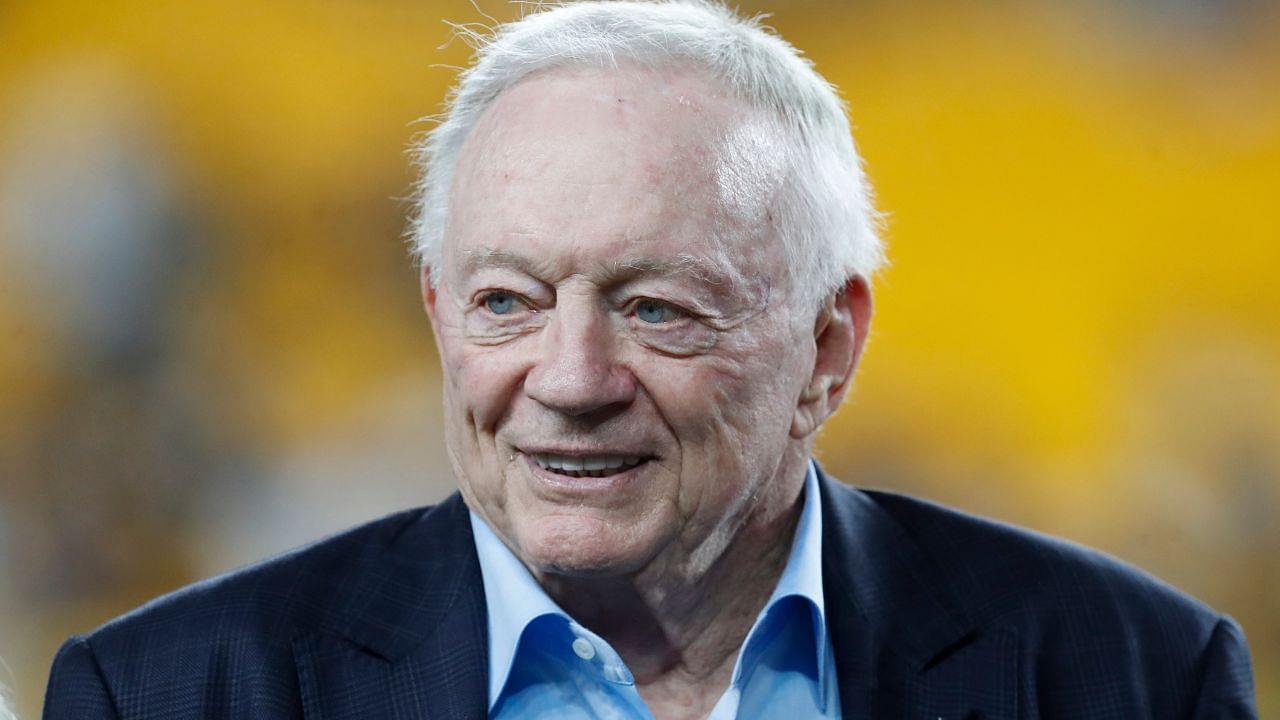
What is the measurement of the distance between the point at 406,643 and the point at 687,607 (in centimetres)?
37

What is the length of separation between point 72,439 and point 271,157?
2.30 ft

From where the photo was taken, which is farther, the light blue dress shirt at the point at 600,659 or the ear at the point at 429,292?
the ear at the point at 429,292

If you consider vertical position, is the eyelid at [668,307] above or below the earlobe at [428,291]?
above

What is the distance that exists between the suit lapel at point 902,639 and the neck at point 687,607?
12cm

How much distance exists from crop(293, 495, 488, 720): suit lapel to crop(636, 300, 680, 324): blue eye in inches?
17.5

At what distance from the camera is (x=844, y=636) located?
2.09 metres

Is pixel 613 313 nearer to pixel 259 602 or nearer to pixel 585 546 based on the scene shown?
pixel 585 546

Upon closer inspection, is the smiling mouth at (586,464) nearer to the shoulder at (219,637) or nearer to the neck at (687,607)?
the neck at (687,607)

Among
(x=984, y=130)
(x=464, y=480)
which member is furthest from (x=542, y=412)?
(x=984, y=130)

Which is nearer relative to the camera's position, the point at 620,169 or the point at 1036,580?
the point at 620,169

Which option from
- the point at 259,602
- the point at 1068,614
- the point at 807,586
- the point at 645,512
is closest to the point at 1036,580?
the point at 1068,614

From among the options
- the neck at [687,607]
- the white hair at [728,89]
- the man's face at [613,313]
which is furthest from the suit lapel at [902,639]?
the white hair at [728,89]

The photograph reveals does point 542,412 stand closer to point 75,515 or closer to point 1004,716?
point 1004,716

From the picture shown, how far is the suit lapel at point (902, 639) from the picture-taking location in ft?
6.66
